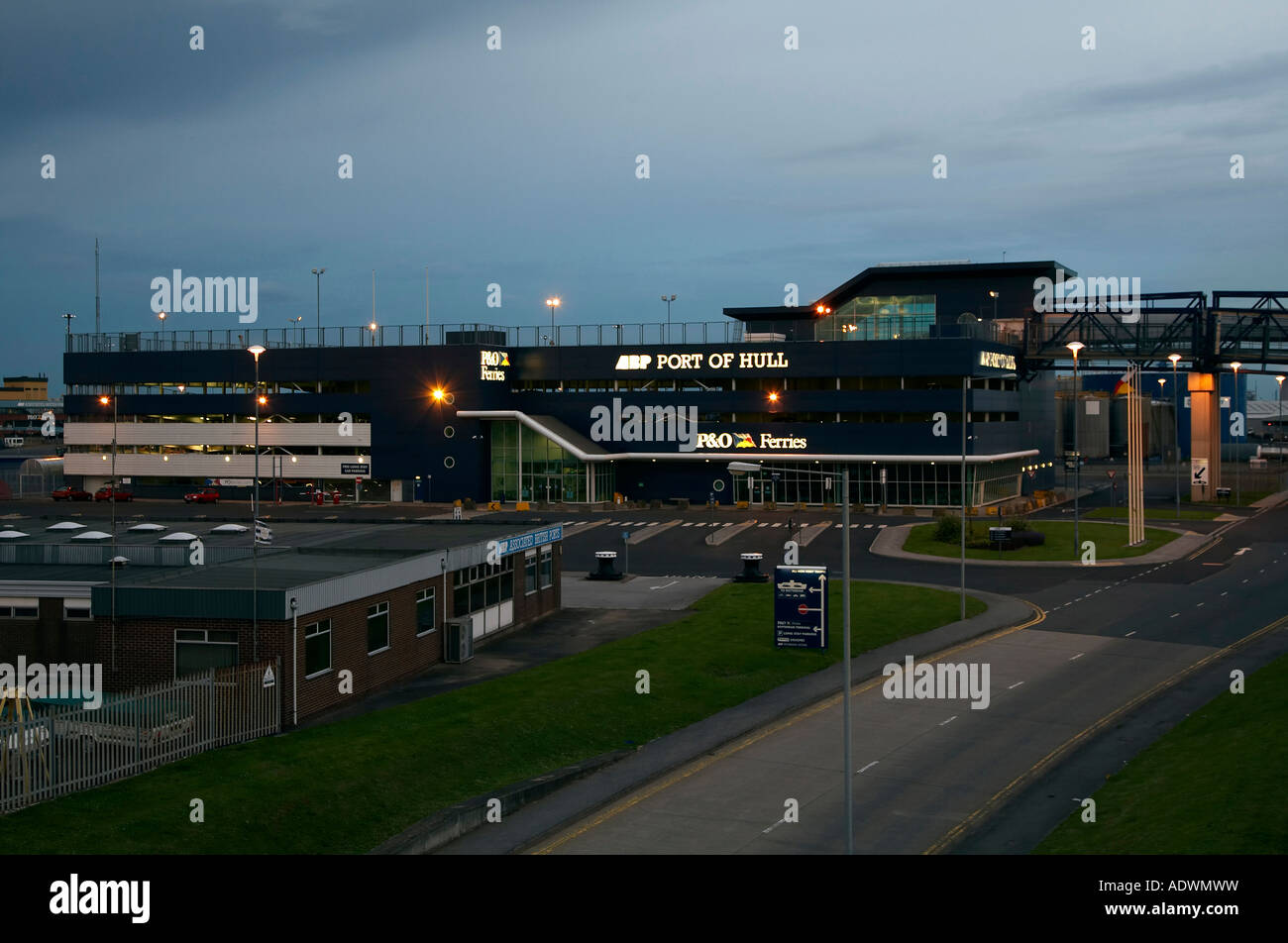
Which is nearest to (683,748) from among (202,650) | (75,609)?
(202,650)

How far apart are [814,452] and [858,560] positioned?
27667 mm

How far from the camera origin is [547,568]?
42.6m

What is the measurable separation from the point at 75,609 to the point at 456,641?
9971mm

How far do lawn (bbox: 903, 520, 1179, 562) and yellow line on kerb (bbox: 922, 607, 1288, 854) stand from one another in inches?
774

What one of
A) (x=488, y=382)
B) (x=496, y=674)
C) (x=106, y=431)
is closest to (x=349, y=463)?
(x=488, y=382)

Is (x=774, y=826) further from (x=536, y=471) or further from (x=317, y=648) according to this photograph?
(x=536, y=471)

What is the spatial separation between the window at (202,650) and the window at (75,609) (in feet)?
9.00

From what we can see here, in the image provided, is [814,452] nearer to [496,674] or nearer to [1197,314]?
[1197,314]

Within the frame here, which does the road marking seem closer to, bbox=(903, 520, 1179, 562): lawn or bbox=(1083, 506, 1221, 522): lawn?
bbox=(903, 520, 1179, 562): lawn

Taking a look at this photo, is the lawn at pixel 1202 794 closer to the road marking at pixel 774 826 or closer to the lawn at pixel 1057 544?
the road marking at pixel 774 826

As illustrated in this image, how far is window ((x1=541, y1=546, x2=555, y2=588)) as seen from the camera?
42062 mm

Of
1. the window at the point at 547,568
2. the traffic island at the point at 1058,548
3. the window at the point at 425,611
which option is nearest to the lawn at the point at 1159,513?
the traffic island at the point at 1058,548

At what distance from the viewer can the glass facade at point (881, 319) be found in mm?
89688
